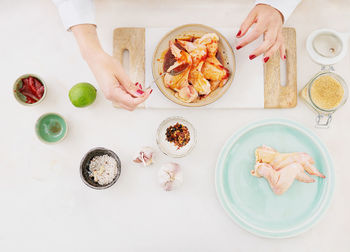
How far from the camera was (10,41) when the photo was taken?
45.6 inches

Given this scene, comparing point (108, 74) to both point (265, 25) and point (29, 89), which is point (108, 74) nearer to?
point (29, 89)

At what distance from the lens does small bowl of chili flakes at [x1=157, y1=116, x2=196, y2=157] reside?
1085 mm

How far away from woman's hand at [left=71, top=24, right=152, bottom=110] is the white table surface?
17cm

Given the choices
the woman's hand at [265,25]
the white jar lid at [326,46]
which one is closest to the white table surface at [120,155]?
the white jar lid at [326,46]

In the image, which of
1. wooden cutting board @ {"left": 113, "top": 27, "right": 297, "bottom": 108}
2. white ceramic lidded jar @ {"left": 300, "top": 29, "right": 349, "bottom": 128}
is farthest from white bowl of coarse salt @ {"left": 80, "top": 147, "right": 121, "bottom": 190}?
white ceramic lidded jar @ {"left": 300, "top": 29, "right": 349, "bottom": 128}

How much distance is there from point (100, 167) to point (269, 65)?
69cm

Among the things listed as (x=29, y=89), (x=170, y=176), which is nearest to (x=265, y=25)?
(x=170, y=176)

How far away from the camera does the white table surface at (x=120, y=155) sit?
1.11 meters

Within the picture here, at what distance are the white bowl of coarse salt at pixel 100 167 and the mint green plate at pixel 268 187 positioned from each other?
1.15 feet

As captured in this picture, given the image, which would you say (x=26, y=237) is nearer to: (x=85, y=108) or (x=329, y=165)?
(x=85, y=108)

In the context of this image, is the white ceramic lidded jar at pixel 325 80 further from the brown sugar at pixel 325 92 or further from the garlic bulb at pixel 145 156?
the garlic bulb at pixel 145 156

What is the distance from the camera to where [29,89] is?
110 centimetres

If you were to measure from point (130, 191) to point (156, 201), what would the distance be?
10 centimetres

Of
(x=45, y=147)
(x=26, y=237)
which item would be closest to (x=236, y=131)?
(x=45, y=147)
